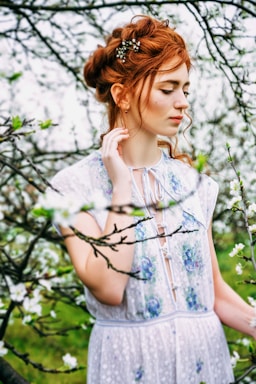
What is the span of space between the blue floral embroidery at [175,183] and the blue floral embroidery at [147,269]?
29 centimetres

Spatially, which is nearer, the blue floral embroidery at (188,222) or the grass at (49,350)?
the blue floral embroidery at (188,222)

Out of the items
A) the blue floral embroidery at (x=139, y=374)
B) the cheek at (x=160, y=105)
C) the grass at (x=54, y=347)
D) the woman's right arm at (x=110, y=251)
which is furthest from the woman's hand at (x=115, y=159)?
the grass at (x=54, y=347)

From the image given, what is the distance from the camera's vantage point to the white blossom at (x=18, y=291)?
1.68 m

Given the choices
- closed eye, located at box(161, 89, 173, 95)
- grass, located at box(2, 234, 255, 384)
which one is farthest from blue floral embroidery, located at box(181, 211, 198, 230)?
grass, located at box(2, 234, 255, 384)

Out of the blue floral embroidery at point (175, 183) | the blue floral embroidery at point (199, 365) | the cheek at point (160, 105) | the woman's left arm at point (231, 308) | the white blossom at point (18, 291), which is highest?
the cheek at point (160, 105)

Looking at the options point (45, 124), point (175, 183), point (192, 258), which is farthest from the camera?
point (175, 183)

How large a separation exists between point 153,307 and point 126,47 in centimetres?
81

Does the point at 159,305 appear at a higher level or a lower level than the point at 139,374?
higher

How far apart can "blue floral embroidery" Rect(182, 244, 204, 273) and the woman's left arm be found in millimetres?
109

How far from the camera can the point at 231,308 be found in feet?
5.99

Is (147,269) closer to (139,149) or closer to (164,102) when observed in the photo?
(139,149)

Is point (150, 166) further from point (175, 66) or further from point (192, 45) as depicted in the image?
point (192, 45)

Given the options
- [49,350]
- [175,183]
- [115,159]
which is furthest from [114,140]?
[49,350]

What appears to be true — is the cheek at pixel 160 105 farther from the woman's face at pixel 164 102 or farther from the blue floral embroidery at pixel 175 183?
the blue floral embroidery at pixel 175 183
